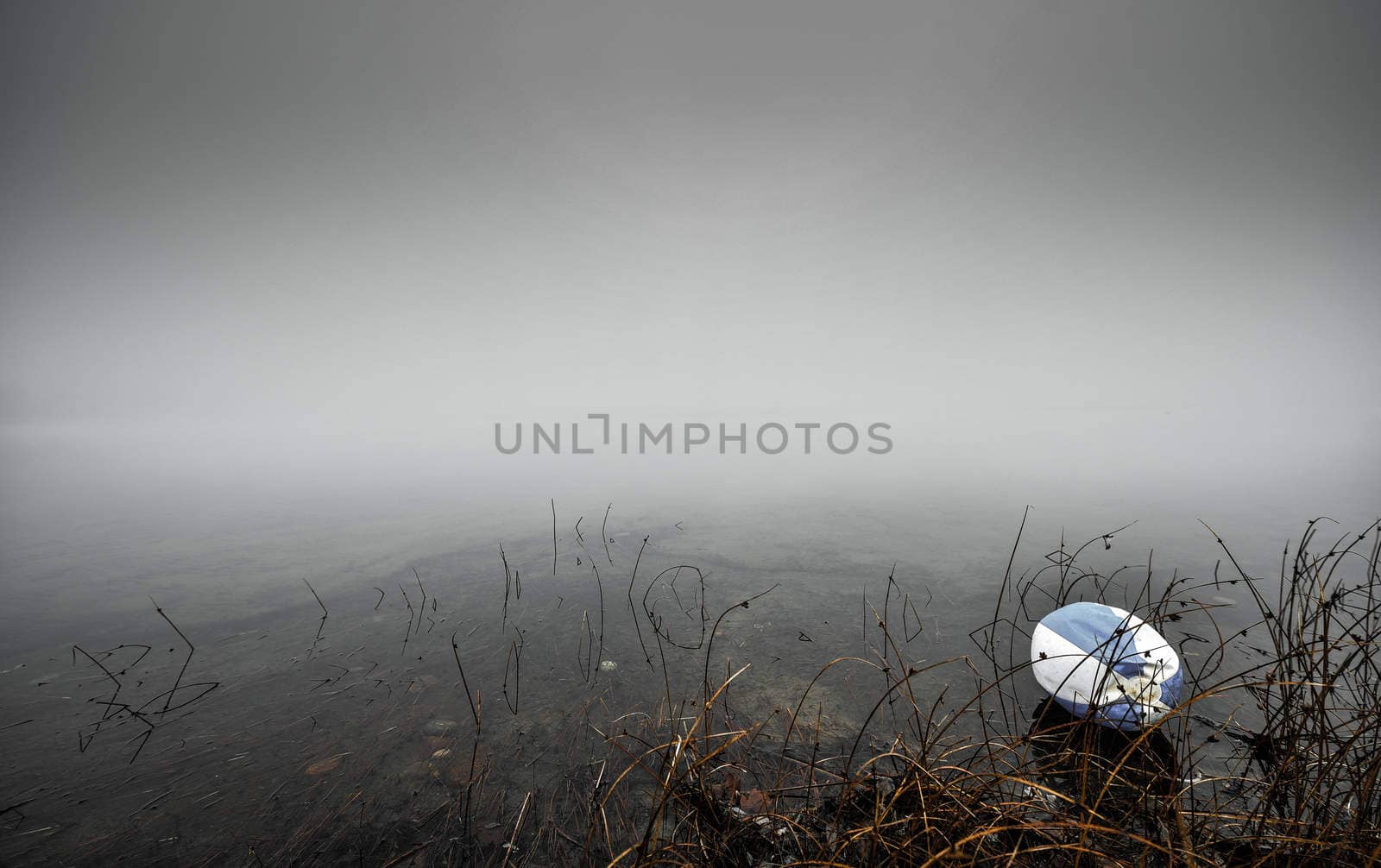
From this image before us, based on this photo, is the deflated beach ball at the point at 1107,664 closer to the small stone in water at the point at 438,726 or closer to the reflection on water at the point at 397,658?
the reflection on water at the point at 397,658

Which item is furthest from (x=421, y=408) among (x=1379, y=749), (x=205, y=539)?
(x=1379, y=749)

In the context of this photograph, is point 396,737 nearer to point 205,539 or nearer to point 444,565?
point 444,565

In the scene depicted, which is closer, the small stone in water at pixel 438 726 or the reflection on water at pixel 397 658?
the reflection on water at pixel 397 658

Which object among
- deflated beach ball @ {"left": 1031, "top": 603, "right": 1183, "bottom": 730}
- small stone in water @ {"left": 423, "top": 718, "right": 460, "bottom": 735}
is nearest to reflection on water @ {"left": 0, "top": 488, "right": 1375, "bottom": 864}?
small stone in water @ {"left": 423, "top": 718, "right": 460, "bottom": 735}

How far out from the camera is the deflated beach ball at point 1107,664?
3.37m

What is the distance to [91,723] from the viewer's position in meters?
4.30

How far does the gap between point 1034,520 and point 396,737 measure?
36.7 feet

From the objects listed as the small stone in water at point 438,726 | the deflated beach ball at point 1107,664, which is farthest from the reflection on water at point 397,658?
the deflated beach ball at point 1107,664

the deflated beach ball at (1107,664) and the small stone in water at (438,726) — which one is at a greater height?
the deflated beach ball at (1107,664)

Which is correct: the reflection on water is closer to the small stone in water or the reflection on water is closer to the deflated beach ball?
the small stone in water

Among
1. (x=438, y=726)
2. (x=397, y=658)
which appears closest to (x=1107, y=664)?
(x=438, y=726)

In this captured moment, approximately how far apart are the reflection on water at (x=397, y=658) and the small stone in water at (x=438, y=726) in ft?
0.17

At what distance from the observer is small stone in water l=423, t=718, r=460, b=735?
409 centimetres

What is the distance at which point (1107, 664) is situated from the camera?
3229 mm
